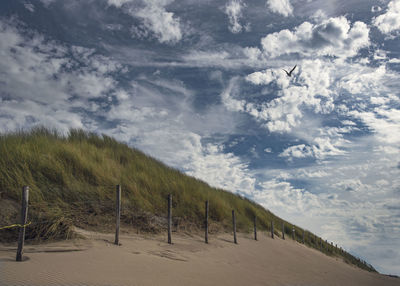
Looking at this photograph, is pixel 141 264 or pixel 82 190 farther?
pixel 82 190

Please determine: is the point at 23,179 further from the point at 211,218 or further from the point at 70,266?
the point at 211,218

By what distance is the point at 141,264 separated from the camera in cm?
721

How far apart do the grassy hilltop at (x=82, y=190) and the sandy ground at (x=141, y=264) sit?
868mm

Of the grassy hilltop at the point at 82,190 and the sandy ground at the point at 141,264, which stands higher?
the grassy hilltop at the point at 82,190

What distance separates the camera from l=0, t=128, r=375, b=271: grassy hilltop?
30.6 ft

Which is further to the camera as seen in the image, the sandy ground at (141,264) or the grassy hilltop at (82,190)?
the grassy hilltop at (82,190)

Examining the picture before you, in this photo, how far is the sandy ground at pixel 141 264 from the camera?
5.62m

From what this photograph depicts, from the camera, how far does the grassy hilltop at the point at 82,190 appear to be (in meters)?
9.34

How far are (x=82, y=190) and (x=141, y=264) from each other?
474cm

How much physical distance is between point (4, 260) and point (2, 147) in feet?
20.8

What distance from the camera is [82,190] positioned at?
1095 centimetres

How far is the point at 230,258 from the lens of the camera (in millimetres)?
10977

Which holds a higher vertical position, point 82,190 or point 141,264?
point 82,190

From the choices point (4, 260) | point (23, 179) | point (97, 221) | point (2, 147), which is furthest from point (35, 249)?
point (2, 147)
